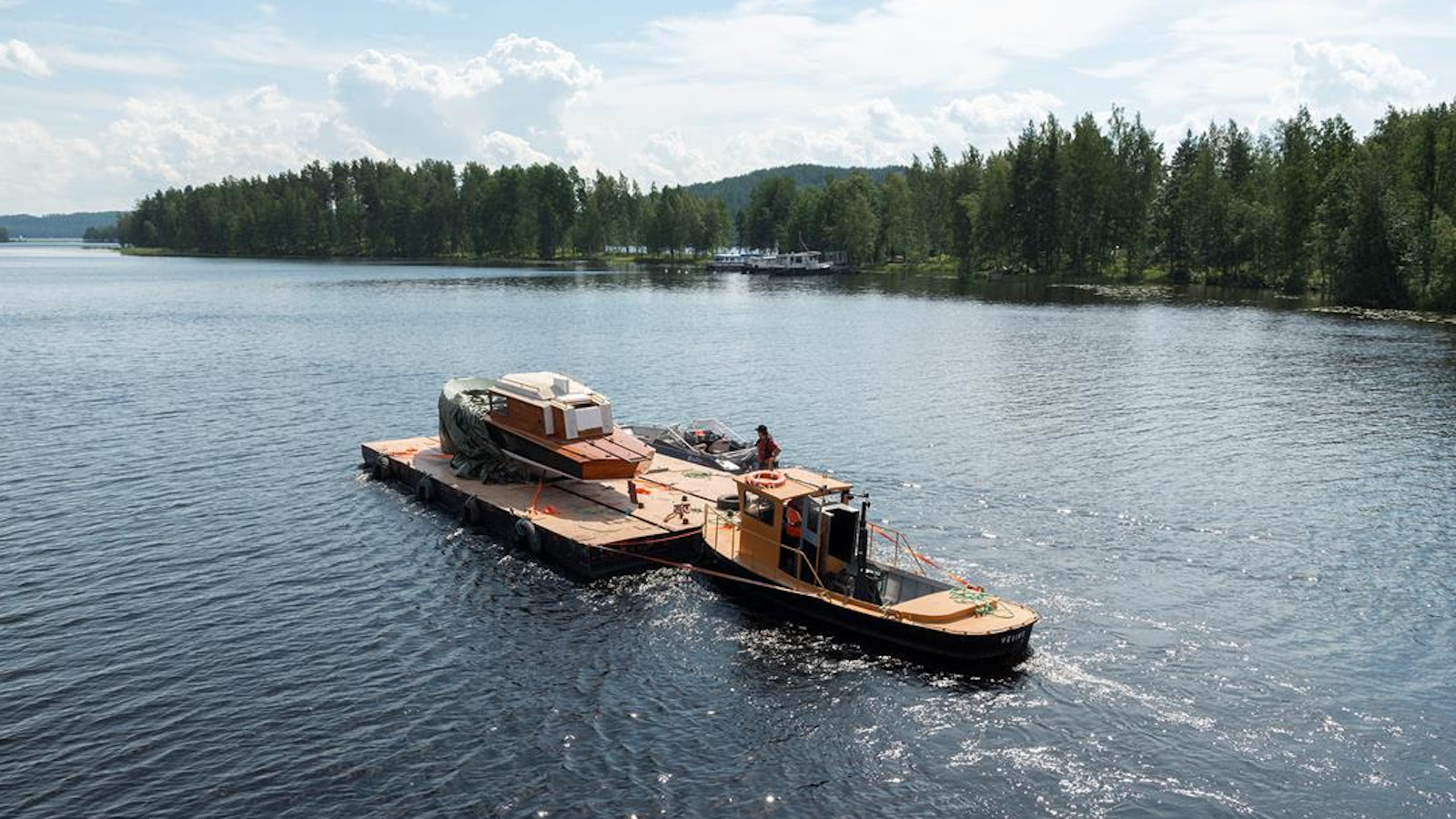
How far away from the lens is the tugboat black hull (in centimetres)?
2864

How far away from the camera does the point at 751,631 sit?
3219cm

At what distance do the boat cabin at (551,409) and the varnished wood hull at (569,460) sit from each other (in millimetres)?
434

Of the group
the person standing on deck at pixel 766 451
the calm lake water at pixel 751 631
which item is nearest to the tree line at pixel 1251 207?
the calm lake water at pixel 751 631

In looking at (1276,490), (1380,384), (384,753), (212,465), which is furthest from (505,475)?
(1380,384)

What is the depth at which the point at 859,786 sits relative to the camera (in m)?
23.6

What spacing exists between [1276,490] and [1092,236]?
155 m

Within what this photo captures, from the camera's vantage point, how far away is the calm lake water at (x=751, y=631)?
23625 millimetres

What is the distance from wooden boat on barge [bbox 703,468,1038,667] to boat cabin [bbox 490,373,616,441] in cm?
881

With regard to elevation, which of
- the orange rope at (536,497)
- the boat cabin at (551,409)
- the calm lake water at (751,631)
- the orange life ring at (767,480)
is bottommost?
the calm lake water at (751,631)

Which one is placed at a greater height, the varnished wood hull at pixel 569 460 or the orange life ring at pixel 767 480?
the orange life ring at pixel 767 480

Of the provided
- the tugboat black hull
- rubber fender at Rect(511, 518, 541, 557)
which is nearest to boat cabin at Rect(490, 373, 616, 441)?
rubber fender at Rect(511, 518, 541, 557)

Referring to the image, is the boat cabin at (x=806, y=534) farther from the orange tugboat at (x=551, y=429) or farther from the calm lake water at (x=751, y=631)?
the orange tugboat at (x=551, y=429)

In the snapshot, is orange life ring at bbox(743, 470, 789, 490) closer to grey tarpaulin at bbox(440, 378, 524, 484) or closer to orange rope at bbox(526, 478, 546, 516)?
orange rope at bbox(526, 478, 546, 516)

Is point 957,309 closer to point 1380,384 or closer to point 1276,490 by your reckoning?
point 1380,384
